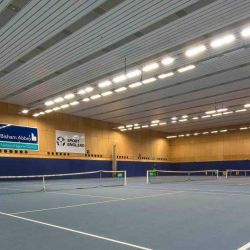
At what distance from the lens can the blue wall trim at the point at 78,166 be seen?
1199 inches

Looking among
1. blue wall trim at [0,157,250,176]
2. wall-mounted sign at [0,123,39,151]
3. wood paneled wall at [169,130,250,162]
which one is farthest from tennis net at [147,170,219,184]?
wall-mounted sign at [0,123,39,151]

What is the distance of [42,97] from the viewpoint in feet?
91.2

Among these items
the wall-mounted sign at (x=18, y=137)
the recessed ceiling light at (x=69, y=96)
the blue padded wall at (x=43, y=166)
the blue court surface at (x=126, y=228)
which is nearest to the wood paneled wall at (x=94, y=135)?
the wall-mounted sign at (x=18, y=137)

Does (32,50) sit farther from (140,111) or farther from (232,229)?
(140,111)

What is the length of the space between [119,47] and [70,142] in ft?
68.9

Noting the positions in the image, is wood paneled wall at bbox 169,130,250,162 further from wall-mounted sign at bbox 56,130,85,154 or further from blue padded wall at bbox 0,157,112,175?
wall-mounted sign at bbox 56,130,85,154

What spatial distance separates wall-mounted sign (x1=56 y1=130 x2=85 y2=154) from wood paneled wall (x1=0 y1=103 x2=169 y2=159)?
0.57 m

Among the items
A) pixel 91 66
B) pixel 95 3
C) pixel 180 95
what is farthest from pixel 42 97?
pixel 95 3

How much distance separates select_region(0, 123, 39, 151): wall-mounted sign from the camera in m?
29.7

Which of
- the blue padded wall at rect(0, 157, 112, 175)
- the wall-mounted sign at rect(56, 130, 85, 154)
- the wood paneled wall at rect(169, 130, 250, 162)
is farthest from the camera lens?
the wood paneled wall at rect(169, 130, 250, 162)

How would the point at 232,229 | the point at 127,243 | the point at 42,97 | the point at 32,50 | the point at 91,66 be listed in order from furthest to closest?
1. the point at 42,97
2. the point at 91,66
3. the point at 32,50
4. the point at 232,229
5. the point at 127,243

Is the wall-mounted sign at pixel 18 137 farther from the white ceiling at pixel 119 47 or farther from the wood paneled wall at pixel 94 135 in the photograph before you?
the white ceiling at pixel 119 47

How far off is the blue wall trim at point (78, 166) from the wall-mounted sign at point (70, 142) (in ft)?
4.08

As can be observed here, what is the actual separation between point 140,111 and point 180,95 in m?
7.65
